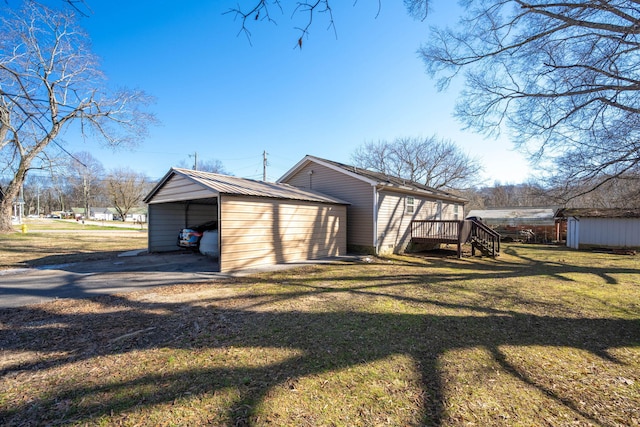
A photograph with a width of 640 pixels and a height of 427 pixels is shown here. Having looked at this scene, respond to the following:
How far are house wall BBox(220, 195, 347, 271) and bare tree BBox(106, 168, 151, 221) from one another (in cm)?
4863

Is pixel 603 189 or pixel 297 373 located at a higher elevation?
pixel 603 189

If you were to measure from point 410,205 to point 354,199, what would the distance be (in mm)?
3378

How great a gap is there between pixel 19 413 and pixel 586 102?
42.7 ft

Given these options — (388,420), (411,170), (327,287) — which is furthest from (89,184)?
(388,420)

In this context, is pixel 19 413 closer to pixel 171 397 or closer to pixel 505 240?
pixel 171 397

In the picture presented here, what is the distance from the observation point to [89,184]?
52.9 m

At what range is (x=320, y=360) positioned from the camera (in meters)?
3.11

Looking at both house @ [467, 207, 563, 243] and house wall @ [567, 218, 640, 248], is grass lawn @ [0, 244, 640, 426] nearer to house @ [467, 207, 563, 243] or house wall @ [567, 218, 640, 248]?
house wall @ [567, 218, 640, 248]

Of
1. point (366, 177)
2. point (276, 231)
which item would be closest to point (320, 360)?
point (276, 231)

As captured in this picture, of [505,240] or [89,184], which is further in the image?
[89,184]

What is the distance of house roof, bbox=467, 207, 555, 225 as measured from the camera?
2414cm

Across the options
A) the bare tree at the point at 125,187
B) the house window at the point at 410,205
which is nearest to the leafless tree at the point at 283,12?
the house window at the point at 410,205

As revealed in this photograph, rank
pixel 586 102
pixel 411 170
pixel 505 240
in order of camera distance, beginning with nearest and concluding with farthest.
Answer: pixel 586 102 → pixel 505 240 → pixel 411 170

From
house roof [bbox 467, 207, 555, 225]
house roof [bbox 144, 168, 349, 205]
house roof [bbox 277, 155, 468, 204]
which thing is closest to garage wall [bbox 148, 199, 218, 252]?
house roof [bbox 144, 168, 349, 205]
